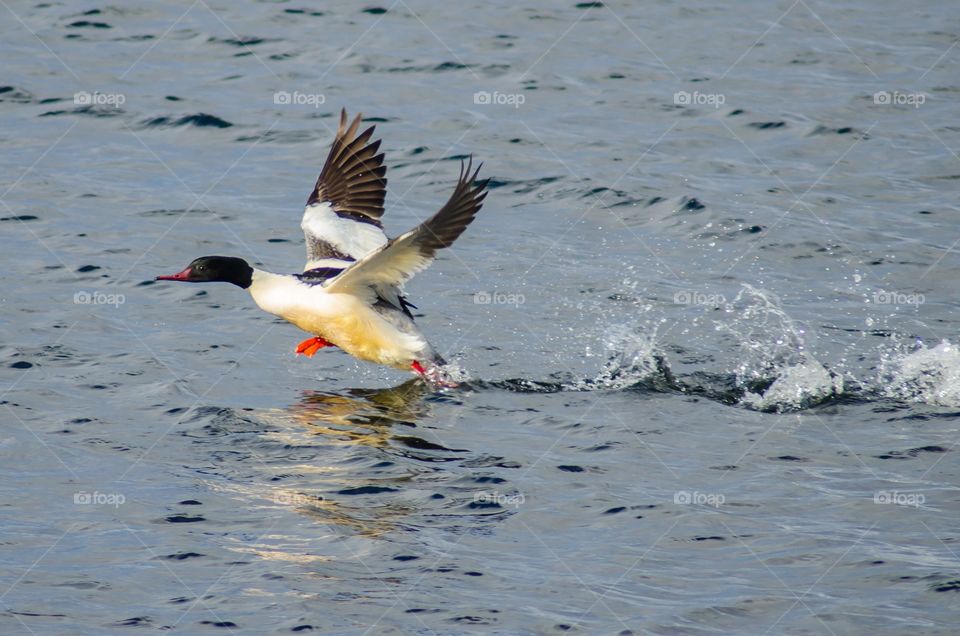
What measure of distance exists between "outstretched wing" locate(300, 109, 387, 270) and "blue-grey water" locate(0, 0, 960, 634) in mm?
1031

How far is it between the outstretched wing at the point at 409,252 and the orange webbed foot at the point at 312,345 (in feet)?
1.95

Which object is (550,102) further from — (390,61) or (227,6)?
(227,6)

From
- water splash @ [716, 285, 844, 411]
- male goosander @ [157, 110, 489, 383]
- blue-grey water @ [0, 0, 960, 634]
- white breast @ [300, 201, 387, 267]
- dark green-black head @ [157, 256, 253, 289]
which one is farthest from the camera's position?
white breast @ [300, 201, 387, 267]

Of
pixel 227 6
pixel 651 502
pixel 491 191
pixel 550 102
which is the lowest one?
pixel 651 502

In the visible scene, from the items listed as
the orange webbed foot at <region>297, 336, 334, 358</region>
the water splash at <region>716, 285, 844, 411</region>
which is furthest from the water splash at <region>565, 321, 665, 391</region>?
the orange webbed foot at <region>297, 336, 334, 358</region>

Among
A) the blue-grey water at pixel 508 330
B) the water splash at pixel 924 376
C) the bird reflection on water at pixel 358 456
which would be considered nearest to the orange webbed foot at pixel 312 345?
the blue-grey water at pixel 508 330

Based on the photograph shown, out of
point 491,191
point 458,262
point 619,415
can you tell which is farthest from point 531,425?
point 491,191

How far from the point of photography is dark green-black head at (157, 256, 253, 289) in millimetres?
11258

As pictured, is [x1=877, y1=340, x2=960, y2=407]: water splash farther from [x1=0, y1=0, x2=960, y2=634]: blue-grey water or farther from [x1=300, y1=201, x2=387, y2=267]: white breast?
[x1=300, y1=201, x2=387, y2=267]: white breast

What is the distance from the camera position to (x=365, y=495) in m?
8.68

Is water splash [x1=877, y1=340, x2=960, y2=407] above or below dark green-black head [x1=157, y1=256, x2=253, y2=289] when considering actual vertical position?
below

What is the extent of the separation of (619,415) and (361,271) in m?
2.35

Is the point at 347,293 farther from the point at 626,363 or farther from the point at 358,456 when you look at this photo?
the point at 626,363

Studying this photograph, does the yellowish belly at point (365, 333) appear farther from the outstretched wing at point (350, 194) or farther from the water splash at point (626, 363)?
the water splash at point (626, 363)
